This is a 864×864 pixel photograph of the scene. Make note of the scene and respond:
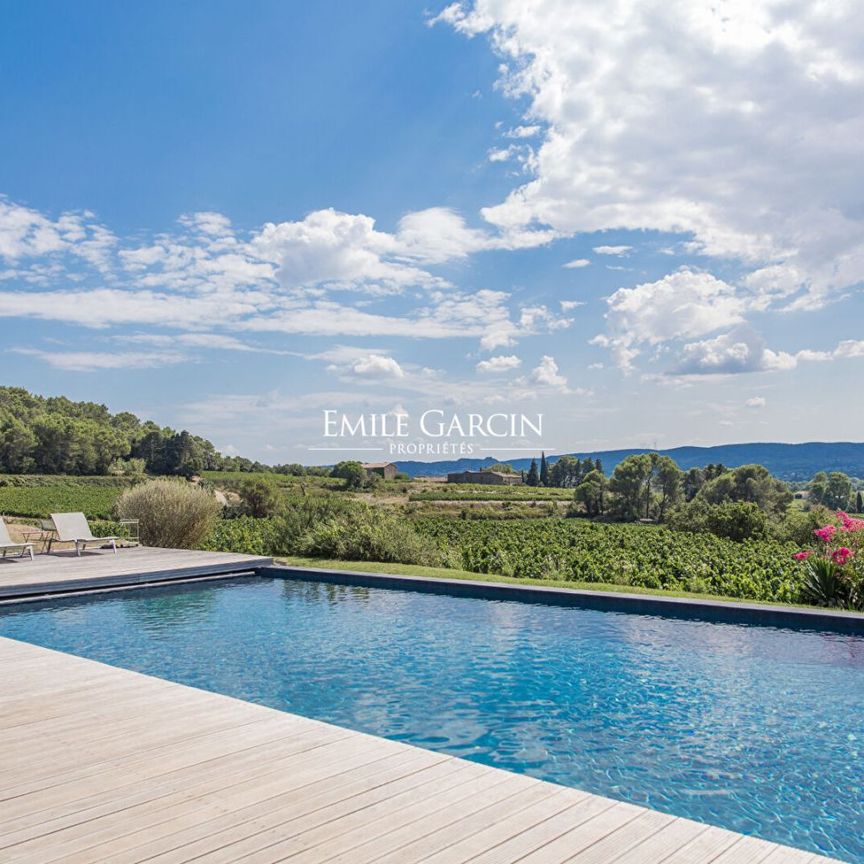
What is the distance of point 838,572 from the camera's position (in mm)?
7926

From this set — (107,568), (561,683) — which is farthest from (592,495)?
(561,683)

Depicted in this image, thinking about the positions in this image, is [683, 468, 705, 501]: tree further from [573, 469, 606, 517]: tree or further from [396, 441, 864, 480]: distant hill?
[573, 469, 606, 517]: tree

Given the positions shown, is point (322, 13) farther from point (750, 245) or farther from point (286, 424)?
point (286, 424)

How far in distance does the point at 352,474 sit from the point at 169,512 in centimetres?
3766

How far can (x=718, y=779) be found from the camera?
4.05m

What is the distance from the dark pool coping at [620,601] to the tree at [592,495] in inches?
1837

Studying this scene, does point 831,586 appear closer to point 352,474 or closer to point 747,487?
point 352,474

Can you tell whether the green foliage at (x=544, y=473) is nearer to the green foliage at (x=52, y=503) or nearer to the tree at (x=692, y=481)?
the tree at (x=692, y=481)

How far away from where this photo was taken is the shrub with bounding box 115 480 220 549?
13500mm

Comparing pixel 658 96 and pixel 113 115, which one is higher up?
pixel 113 115

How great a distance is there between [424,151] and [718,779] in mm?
12541

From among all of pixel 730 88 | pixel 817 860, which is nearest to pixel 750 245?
pixel 730 88

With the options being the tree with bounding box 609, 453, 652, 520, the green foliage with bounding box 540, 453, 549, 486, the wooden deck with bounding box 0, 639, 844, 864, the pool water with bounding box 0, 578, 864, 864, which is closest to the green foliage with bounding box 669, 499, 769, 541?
the pool water with bounding box 0, 578, 864, 864

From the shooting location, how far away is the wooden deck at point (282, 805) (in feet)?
7.97
